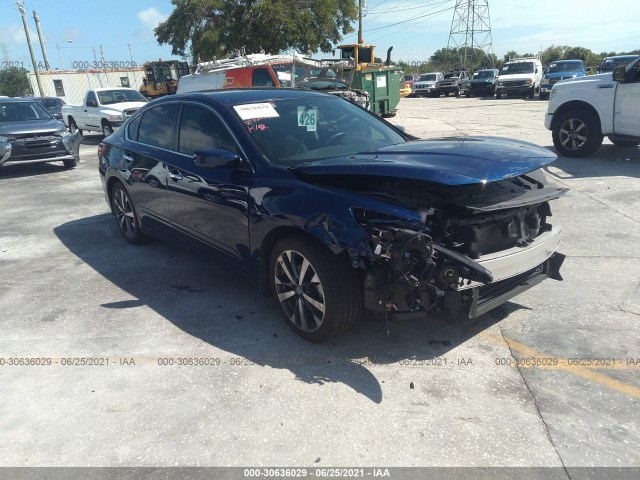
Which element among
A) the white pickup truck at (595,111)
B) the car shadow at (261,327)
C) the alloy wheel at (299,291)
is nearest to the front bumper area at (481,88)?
the white pickup truck at (595,111)

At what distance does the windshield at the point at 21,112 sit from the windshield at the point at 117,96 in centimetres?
415

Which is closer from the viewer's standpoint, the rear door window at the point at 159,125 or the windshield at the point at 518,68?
the rear door window at the point at 159,125

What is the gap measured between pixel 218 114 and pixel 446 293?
2.41m

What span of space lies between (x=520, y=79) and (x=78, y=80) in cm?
4210

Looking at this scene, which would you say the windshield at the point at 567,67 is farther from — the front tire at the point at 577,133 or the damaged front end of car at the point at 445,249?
the damaged front end of car at the point at 445,249

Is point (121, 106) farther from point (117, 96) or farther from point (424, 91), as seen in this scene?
point (424, 91)

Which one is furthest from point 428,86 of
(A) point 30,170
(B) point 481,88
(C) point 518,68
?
(A) point 30,170

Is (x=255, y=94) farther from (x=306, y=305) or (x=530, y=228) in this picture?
(x=530, y=228)

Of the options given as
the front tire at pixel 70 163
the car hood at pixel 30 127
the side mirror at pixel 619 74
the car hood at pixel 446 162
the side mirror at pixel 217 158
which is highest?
the side mirror at pixel 619 74

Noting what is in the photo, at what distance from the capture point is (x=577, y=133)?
9.60m

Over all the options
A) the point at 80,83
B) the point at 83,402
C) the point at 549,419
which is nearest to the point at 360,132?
the point at 549,419

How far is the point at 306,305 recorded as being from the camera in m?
3.53

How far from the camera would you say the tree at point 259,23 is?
26.8 meters

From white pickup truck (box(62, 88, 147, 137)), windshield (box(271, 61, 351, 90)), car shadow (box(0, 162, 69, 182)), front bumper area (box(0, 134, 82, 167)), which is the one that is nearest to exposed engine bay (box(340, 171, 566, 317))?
front bumper area (box(0, 134, 82, 167))
